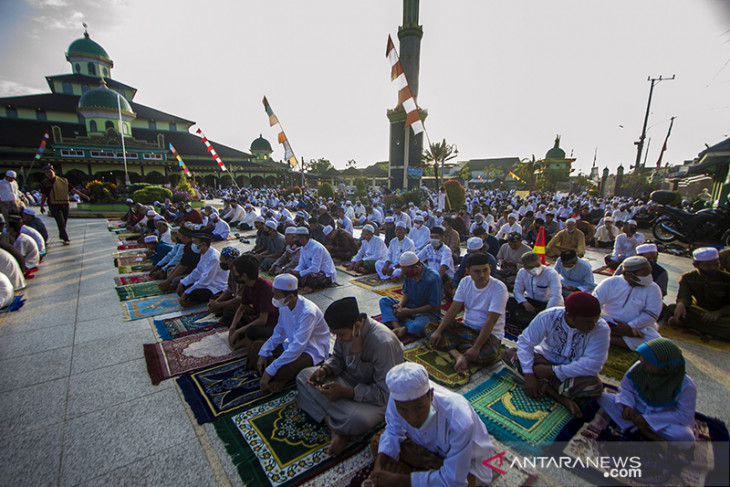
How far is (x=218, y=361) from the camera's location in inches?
137

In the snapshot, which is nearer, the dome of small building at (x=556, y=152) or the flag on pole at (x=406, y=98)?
the flag on pole at (x=406, y=98)

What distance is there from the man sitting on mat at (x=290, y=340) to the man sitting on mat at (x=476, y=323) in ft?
4.24

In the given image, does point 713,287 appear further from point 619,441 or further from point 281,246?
point 281,246

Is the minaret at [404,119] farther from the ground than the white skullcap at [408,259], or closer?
farther from the ground

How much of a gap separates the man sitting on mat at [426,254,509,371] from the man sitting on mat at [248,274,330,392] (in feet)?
4.24

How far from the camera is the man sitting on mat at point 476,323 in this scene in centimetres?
321

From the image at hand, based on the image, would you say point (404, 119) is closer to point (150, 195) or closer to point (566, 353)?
point (150, 195)

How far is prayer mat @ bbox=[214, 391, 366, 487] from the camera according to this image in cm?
211

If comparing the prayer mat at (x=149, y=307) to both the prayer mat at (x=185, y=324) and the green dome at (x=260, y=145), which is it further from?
the green dome at (x=260, y=145)

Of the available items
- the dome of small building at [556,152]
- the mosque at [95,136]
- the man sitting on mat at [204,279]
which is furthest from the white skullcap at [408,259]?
the dome of small building at [556,152]

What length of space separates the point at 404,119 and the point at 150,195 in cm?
2819

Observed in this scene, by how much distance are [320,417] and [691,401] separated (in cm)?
246

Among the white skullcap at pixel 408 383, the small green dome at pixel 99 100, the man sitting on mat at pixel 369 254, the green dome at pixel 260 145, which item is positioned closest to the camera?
the white skullcap at pixel 408 383

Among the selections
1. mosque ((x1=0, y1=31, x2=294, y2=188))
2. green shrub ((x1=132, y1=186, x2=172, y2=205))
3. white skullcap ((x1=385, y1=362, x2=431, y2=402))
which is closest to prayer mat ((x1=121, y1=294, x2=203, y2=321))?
white skullcap ((x1=385, y1=362, x2=431, y2=402))
